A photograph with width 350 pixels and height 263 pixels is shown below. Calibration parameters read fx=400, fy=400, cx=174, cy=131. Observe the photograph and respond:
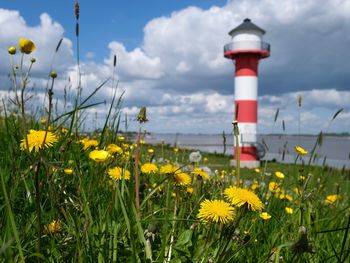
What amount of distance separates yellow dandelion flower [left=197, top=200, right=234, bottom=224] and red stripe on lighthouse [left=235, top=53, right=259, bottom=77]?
18.6 meters

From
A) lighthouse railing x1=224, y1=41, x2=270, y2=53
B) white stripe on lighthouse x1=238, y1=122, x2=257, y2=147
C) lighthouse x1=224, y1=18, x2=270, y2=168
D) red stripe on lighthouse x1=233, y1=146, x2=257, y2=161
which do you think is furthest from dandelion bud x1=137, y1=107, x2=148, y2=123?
lighthouse railing x1=224, y1=41, x2=270, y2=53

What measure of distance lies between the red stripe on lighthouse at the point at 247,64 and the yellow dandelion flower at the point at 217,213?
18.6 metres

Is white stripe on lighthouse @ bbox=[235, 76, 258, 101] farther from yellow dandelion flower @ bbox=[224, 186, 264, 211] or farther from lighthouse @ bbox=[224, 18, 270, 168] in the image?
yellow dandelion flower @ bbox=[224, 186, 264, 211]

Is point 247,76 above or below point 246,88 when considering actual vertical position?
above

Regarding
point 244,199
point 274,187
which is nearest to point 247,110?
point 274,187

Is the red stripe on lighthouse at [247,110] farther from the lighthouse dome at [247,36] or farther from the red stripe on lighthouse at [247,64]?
the lighthouse dome at [247,36]

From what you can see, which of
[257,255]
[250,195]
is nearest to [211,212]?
[250,195]

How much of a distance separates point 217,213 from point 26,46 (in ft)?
2.76

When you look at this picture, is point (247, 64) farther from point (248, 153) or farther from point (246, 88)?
point (248, 153)

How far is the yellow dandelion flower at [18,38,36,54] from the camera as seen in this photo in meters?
1.33

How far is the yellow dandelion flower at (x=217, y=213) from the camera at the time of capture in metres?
1.10

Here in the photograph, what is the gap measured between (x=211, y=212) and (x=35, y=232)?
699 millimetres

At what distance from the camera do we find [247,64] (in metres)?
19.8

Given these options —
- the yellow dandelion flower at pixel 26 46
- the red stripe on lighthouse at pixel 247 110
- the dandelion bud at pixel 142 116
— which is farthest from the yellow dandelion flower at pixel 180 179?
the red stripe on lighthouse at pixel 247 110
